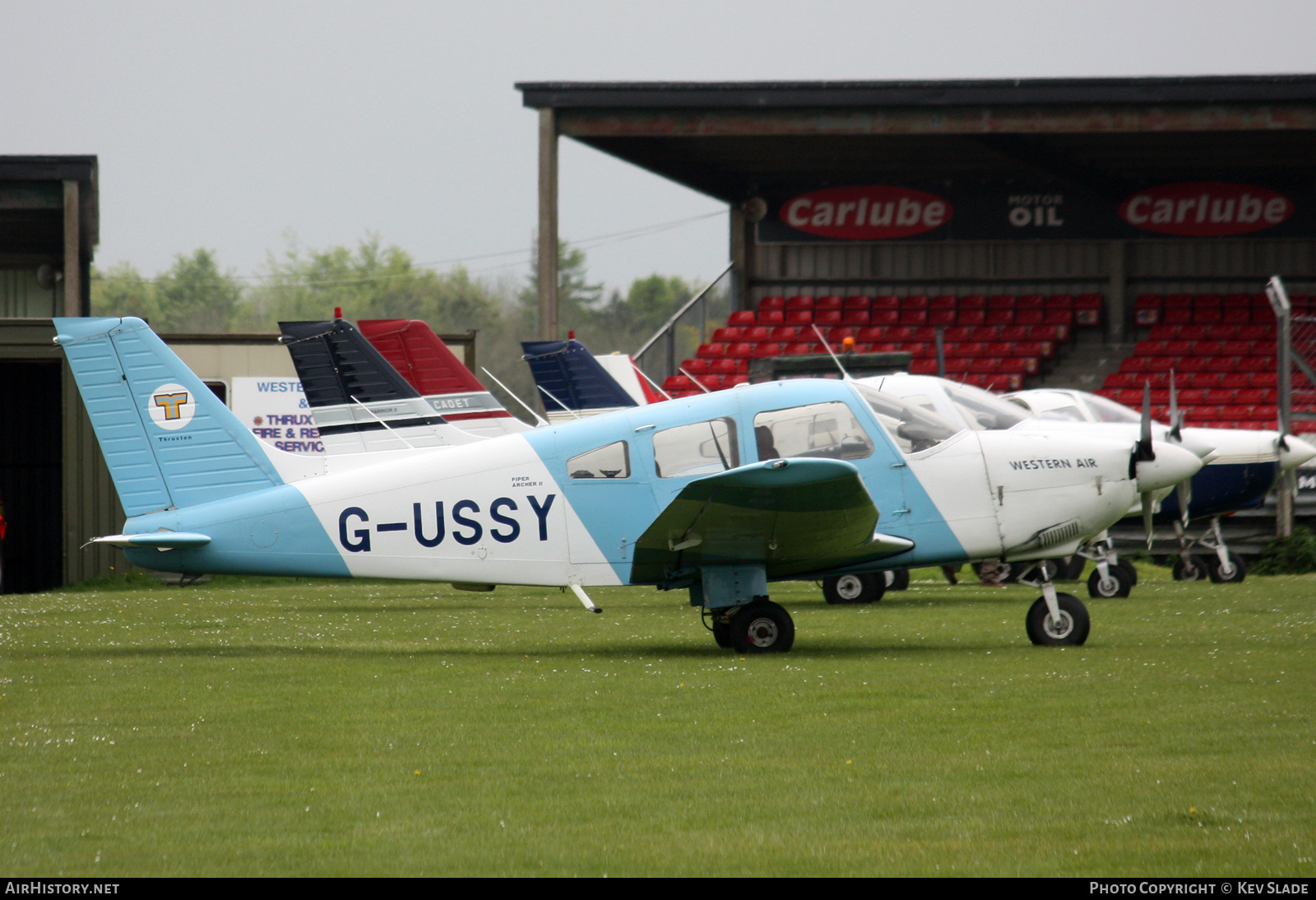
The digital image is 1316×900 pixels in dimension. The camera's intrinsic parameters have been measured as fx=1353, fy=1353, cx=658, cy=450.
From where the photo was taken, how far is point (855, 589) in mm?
16281

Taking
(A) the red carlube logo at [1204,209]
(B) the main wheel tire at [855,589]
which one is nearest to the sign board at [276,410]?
(B) the main wheel tire at [855,589]

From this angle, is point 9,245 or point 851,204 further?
point 851,204

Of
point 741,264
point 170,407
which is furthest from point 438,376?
point 741,264

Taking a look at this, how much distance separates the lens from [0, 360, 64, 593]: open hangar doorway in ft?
91.9

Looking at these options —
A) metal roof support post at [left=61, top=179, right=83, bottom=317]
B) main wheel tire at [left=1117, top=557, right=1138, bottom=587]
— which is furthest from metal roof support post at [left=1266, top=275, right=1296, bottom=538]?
metal roof support post at [left=61, top=179, right=83, bottom=317]

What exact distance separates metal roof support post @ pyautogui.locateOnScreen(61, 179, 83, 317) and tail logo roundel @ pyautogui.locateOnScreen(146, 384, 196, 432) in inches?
617

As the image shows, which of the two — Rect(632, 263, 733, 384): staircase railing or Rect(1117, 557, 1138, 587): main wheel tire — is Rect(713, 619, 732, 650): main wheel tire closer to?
Rect(1117, 557, 1138, 587): main wheel tire

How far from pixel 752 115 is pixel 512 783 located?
799 inches

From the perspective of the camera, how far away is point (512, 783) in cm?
598

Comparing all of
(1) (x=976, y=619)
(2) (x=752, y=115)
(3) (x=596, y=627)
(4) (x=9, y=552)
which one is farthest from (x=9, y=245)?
(1) (x=976, y=619)

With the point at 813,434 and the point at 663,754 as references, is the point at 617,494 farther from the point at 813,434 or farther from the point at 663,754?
the point at 663,754

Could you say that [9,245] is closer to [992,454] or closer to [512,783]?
[992,454]

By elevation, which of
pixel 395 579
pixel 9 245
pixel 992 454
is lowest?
pixel 395 579

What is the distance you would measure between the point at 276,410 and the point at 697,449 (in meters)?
14.6
